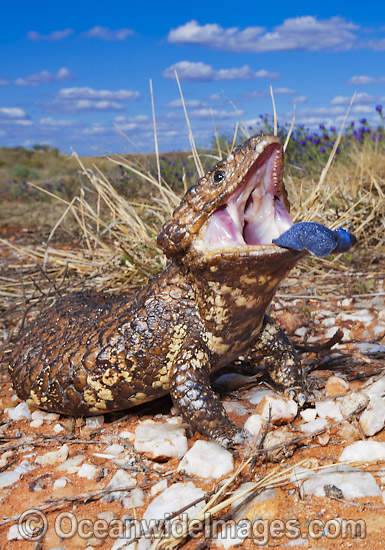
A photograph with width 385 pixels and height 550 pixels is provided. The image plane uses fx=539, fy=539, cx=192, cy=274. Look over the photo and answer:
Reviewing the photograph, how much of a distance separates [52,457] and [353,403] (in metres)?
1.44

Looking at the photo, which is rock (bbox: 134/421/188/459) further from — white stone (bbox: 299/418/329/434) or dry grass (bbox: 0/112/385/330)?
dry grass (bbox: 0/112/385/330)

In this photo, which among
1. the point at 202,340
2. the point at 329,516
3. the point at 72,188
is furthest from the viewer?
the point at 72,188

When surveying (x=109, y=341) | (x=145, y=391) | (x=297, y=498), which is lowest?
→ (x=297, y=498)

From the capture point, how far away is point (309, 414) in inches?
102

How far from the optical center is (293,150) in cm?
910

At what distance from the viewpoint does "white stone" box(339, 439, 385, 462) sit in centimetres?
218

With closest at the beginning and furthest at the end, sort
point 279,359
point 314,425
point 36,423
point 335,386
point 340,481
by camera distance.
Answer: point 340,481, point 314,425, point 335,386, point 279,359, point 36,423

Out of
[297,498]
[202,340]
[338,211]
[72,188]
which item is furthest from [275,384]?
[72,188]

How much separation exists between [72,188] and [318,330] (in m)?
9.46

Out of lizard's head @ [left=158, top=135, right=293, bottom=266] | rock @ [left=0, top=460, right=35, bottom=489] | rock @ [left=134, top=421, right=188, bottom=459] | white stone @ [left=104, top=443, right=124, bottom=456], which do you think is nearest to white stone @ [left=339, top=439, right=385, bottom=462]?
rock @ [left=134, top=421, right=188, bottom=459]

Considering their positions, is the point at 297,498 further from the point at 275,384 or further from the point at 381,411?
the point at 275,384

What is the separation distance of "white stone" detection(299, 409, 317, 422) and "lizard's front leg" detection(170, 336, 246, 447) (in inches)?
14.3

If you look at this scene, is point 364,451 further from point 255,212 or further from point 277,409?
point 255,212

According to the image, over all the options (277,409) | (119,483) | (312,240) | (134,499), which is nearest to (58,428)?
(119,483)
